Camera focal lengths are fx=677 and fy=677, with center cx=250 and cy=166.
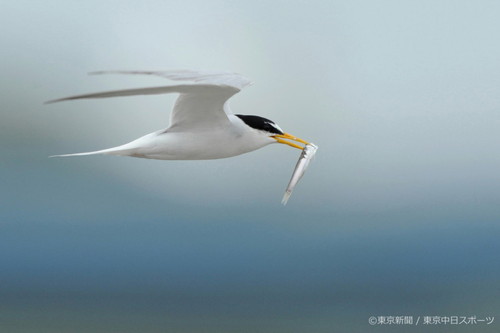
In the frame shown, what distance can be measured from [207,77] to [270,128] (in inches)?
36.2

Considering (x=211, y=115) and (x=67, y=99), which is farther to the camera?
(x=211, y=115)

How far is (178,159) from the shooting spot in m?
3.97

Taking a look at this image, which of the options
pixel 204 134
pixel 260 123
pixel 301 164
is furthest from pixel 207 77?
pixel 301 164

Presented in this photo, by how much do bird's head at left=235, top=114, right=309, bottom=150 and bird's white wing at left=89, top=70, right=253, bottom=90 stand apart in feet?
1.65

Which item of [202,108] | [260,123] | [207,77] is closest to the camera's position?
[207,77]

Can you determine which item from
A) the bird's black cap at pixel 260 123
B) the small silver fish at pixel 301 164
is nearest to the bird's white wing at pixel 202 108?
the bird's black cap at pixel 260 123

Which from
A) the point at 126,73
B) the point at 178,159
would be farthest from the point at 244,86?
the point at 126,73

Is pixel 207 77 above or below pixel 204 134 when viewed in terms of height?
below

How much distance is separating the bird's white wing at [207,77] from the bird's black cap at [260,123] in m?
0.50

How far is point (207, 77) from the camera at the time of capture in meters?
3.31

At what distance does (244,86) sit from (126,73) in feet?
3.07

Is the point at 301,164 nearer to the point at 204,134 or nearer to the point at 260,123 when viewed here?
the point at 260,123

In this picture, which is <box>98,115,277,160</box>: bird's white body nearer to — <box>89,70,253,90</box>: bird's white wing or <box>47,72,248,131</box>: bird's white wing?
<box>47,72,248,131</box>: bird's white wing

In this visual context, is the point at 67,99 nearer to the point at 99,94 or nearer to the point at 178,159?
the point at 99,94
